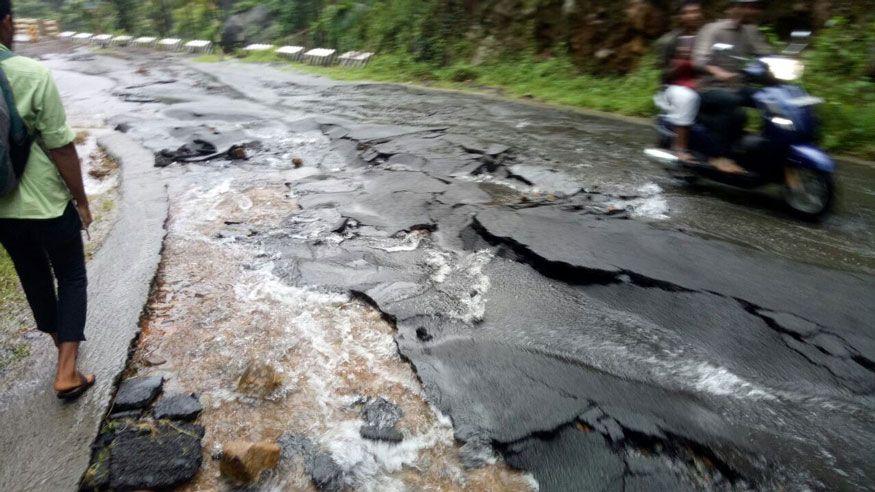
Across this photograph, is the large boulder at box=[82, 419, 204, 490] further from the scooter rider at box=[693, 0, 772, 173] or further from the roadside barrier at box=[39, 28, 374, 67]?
the roadside barrier at box=[39, 28, 374, 67]

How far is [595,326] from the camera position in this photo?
3162mm

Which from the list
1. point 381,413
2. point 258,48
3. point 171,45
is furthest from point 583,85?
point 171,45

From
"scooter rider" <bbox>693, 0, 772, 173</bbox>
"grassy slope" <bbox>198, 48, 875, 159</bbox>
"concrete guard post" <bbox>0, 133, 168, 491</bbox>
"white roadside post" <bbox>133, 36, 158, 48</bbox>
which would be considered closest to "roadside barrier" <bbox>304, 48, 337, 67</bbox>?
"grassy slope" <bbox>198, 48, 875, 159</bbox>

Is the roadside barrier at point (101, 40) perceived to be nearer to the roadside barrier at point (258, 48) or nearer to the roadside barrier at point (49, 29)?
the roadside barrier at point (49, 29)

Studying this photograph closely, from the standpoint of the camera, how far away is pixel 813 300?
320 centimetres

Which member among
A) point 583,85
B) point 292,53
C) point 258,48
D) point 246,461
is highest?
point 246,461

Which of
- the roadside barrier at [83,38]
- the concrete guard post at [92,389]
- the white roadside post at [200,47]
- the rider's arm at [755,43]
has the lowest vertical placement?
the roadside barrier at [83,38]

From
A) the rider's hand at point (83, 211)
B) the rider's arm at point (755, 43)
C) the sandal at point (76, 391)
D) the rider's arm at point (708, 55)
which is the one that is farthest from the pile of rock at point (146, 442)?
the rider's arm at point (755, 43)

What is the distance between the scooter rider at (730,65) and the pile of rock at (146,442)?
4566 millimetres

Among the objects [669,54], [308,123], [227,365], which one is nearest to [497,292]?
[227,365]

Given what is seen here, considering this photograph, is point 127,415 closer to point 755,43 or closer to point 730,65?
point 730,65

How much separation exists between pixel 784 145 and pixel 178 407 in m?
4.60

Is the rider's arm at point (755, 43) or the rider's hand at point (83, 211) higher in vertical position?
the rider's arm at point (755, 43)

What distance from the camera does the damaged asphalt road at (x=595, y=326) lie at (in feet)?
7.55
